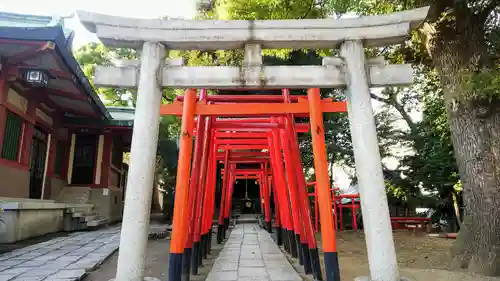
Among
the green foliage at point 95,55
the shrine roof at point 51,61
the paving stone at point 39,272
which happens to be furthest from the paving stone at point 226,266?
the green foliage at point 95,55

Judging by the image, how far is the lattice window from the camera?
29.3 ft

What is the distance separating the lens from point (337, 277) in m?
4.06

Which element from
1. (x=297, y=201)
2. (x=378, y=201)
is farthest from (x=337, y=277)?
(x=297, y=201)

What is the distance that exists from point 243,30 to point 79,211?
1015cm

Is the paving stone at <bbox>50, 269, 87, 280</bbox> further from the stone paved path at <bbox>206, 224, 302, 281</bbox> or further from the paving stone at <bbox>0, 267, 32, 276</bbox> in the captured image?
the stone paved path at <bbox>206, 224, 302, 281</bbox>

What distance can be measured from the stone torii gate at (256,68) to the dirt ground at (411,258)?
115 inches

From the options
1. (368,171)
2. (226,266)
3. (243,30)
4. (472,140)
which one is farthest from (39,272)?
(472,140)

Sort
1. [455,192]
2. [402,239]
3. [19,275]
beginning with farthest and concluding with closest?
[455,192]
[402,239]
[19,275]

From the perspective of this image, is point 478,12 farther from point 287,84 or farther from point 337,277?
point 337,277

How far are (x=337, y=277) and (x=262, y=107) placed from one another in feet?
7.16

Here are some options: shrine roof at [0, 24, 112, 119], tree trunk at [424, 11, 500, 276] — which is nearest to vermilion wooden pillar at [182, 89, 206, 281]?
tree trunk at [424, 11, 500, 276]

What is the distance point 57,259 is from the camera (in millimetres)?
6359

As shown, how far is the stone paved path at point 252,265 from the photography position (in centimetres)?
564

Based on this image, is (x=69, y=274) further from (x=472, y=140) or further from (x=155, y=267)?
(x=472, y=140)
